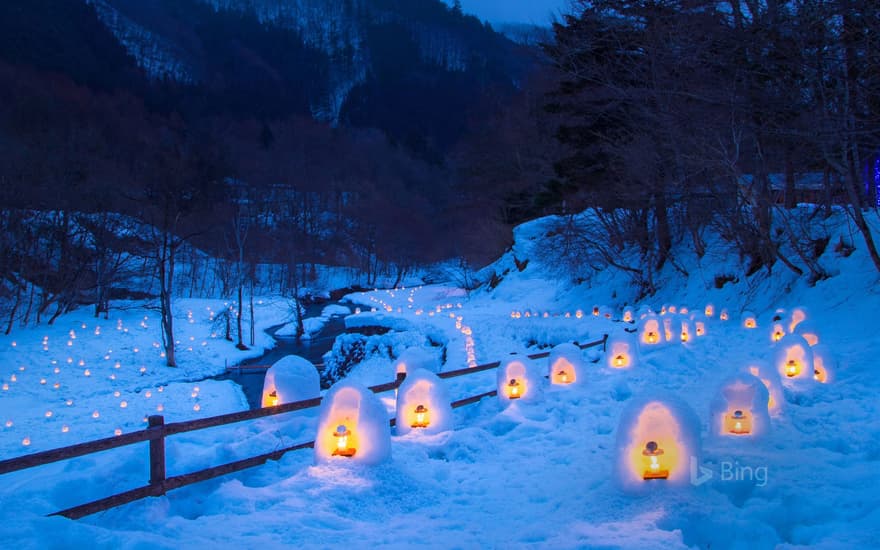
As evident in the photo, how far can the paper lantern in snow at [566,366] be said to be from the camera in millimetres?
9828

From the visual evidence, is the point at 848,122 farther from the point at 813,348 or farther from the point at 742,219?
the point at 742,219

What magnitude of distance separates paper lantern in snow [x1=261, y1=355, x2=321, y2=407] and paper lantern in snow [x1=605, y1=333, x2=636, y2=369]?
5.68 meters

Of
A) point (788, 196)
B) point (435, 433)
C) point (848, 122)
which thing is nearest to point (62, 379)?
point (435, 433)

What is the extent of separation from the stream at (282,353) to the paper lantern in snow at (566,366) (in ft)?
32.5

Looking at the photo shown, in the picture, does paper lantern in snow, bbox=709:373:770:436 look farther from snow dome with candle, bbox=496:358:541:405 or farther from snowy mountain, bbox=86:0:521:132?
snowy mountain, bbox=86:0:521:132

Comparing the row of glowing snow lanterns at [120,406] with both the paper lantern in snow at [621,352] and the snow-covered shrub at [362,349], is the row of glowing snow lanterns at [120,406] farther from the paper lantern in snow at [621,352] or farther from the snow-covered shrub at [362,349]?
the paper lantern in snow at [621,352]

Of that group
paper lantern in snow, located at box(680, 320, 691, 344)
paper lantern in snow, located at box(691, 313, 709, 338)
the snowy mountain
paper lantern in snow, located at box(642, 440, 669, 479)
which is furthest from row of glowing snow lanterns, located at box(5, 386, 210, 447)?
the snowy mountain

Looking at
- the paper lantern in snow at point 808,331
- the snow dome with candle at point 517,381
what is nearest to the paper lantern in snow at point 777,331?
the paper lantern in snow at point 808,331

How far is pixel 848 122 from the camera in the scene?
207 inches

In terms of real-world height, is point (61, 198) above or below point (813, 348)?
above

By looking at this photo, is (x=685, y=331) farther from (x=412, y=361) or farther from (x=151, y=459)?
(x=151, y=459)

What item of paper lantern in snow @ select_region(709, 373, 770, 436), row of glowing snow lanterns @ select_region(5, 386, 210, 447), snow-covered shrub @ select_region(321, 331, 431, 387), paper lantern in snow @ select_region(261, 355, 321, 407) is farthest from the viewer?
snow-covered shrub @ select_region(321, 331, 431, 387)

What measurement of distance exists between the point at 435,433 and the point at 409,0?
458 ft

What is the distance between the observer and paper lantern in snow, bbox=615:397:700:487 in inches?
184
